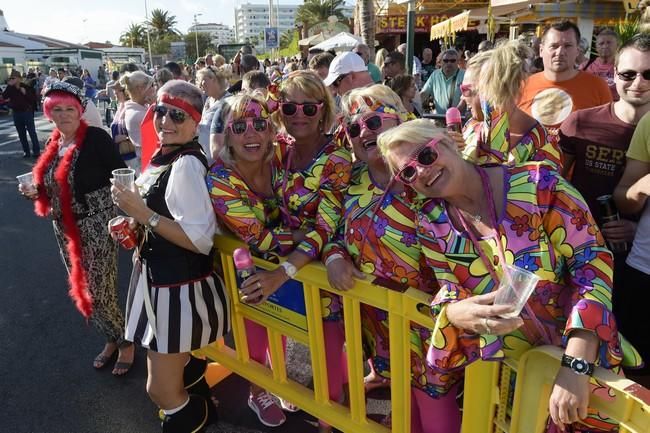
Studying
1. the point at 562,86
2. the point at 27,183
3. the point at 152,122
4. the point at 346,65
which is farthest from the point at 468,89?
the point at 27,183

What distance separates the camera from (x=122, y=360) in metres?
3.41

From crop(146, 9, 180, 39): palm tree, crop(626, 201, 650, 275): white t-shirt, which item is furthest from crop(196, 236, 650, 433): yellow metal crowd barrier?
crop(146, 9, 180, 39): palm tree

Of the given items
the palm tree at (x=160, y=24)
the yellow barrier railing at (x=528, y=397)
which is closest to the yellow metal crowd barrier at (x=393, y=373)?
the yellow barrier railing at (x=528, y=397)

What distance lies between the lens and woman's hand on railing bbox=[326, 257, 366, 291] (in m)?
1.91

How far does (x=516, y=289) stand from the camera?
4.17 feet

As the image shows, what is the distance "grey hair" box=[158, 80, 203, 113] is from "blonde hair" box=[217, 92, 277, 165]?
159mm

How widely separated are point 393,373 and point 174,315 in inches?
44.5

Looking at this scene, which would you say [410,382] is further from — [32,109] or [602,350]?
[32,109]

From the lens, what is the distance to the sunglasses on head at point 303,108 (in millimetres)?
2348

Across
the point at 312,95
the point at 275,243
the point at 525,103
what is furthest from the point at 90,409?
the point at 525,103

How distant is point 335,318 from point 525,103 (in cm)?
214

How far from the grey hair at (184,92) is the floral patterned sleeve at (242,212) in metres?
0.38

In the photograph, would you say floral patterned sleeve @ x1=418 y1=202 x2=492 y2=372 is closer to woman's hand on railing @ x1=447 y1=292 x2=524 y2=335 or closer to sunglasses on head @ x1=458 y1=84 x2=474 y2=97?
woman's hand on railing @ x1=447 y1=292 x2=524 y2=335

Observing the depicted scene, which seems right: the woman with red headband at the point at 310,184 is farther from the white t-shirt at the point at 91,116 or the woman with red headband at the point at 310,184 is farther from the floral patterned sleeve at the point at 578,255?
the white t-shirt at the point at 91,116
